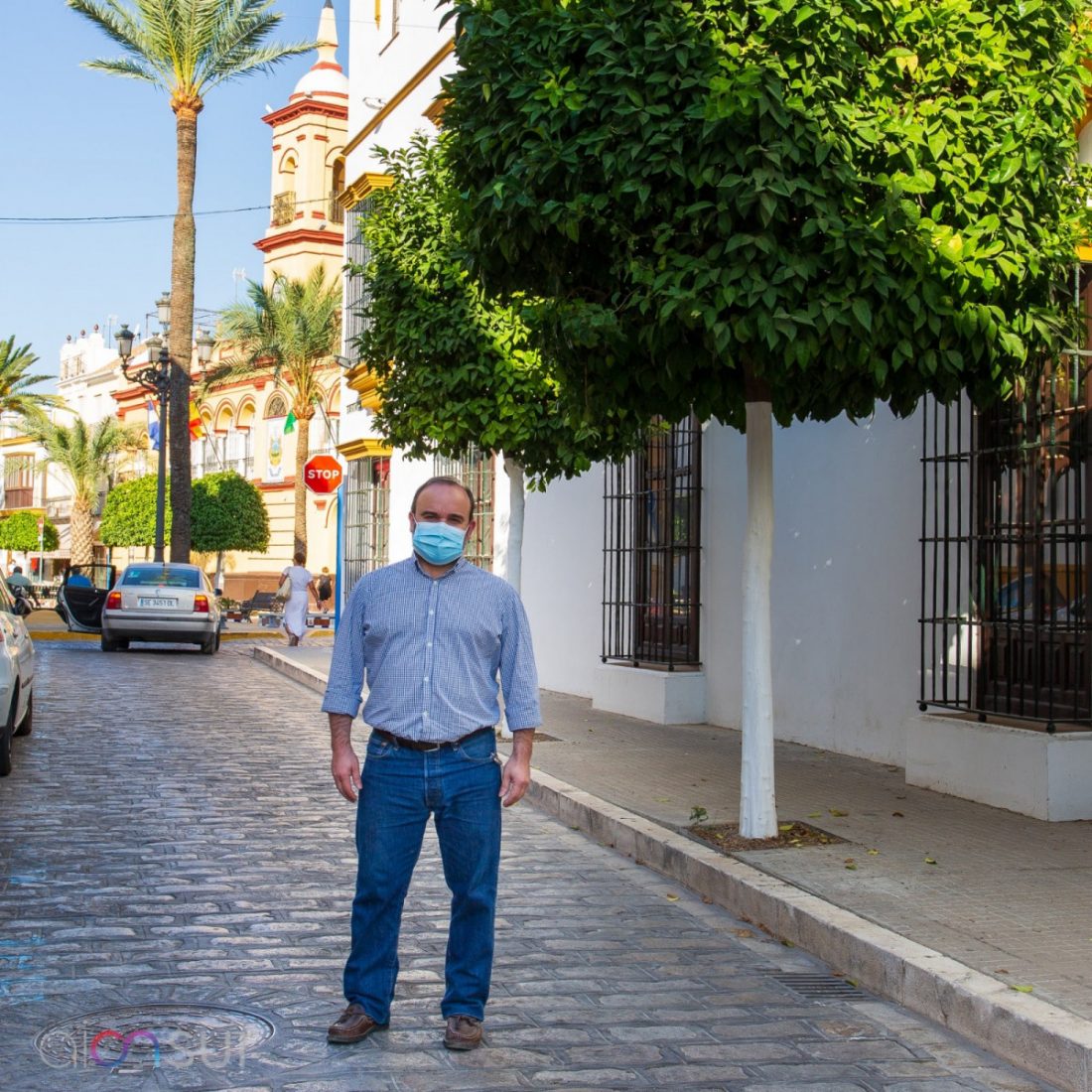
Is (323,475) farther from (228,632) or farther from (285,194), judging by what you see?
(285,194)

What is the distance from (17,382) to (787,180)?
48.5 metres

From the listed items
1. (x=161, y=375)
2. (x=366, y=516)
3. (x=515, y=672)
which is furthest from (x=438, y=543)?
(x=161, y=375)

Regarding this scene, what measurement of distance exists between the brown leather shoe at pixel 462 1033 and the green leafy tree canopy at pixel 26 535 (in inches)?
2796

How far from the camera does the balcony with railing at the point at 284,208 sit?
57.5m

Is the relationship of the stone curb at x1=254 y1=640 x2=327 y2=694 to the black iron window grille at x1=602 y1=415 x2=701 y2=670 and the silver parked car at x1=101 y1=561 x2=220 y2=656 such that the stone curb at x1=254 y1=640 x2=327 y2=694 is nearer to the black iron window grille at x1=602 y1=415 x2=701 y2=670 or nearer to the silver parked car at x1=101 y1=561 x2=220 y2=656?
the silver parked car at x1=101 y1=561 x2=220 y2=656

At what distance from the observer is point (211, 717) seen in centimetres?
1512

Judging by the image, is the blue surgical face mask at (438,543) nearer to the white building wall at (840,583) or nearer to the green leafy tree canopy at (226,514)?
the white building wall at (840,583)

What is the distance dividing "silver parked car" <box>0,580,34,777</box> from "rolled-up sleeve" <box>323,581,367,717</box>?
6.15m

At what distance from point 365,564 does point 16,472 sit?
6453 centimetres

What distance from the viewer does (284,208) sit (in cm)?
5797

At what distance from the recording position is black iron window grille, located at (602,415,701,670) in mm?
14391

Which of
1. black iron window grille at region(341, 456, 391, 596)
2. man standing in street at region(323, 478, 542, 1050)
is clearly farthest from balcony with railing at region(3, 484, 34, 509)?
man standing in street at region(323, 478, 542, 1050)

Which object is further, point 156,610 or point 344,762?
point 156,610

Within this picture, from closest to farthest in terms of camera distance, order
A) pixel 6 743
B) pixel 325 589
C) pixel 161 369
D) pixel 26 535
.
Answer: pixel 6 743, pixel 161 369, pixel 325 589, pixel 26 535
